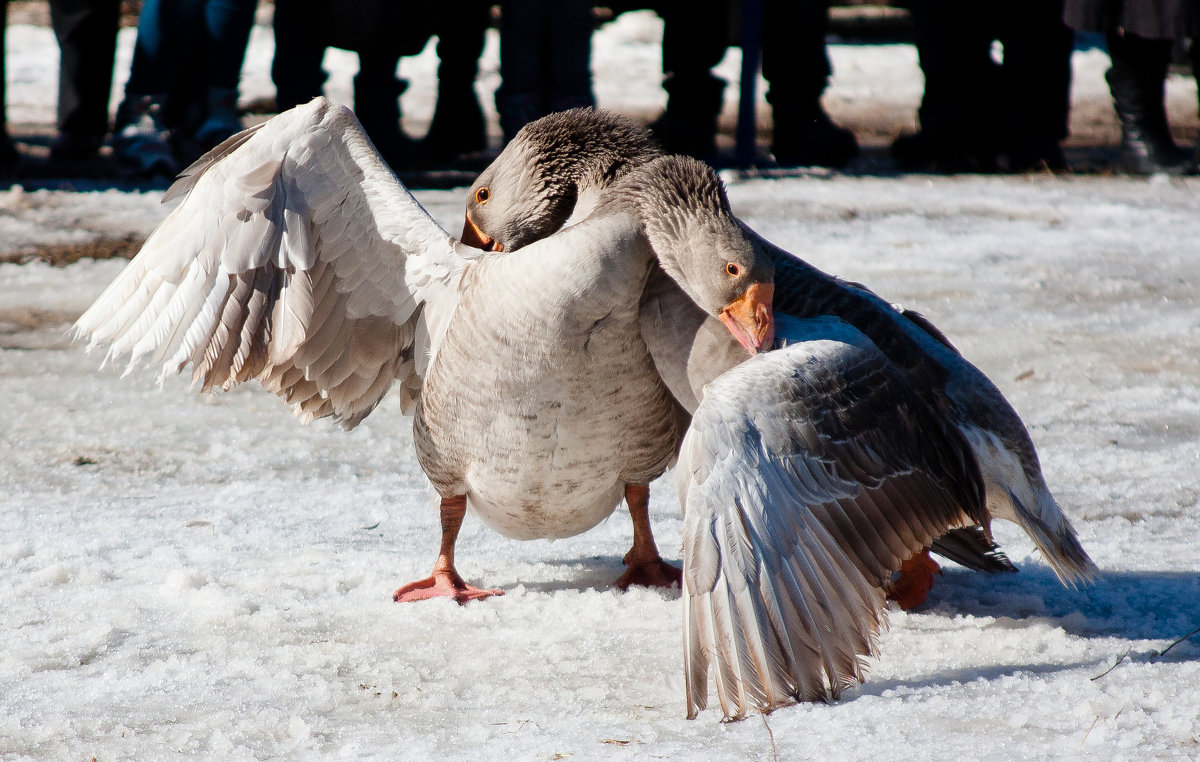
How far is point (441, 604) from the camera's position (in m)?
3.10

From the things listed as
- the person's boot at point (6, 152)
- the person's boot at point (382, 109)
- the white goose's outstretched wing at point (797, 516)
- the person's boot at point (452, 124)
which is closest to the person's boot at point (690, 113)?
the person's boot at point (452, 124)

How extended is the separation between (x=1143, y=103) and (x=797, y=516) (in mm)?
7115

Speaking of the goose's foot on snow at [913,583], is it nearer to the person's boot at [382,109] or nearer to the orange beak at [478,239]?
the orange beak at [478,239]

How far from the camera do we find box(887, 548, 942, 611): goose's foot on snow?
3025 millimetres

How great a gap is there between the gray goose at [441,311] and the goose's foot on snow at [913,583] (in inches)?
25.0

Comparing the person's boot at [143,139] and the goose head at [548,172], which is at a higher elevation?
the goose head at [548,172]

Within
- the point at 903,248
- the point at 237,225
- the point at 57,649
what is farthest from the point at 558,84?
the point at 57,649

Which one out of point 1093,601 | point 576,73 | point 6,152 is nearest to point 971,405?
point 1093,601

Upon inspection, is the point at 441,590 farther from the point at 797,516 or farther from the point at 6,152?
the point at 6,152

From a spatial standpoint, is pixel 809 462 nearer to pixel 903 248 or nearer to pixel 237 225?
pixel 237 225

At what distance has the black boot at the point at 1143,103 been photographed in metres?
8.21

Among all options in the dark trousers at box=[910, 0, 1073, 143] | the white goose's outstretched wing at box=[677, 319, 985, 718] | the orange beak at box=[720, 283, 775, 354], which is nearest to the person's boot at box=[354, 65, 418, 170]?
the dark trousers at box=[910, 0, 1073, 143]

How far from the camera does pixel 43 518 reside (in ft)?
11.9

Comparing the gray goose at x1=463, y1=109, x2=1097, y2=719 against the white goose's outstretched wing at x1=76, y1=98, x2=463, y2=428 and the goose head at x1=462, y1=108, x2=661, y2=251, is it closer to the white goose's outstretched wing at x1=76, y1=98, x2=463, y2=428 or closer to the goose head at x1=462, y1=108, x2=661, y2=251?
the goose head at x1=462, y1=108, x2=661, y2=251
